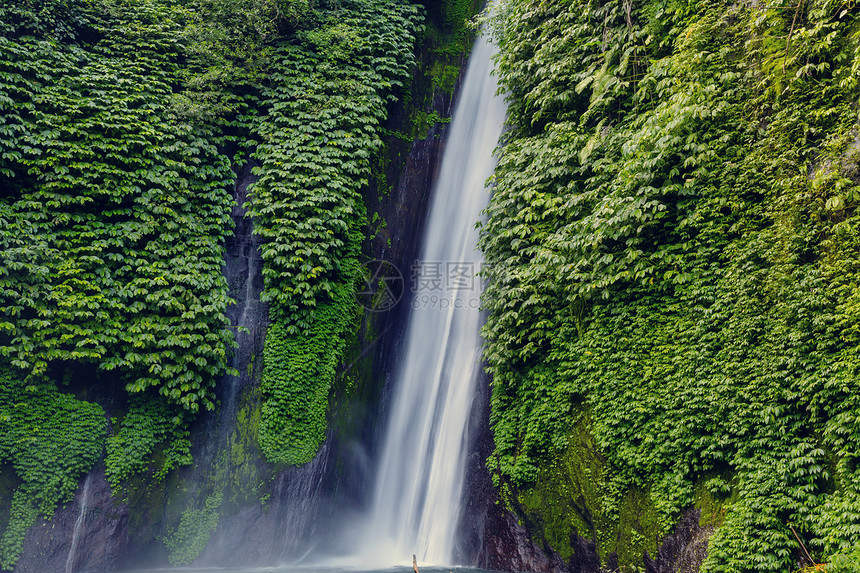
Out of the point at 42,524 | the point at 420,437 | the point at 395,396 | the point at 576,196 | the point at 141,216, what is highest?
the point at 576,196

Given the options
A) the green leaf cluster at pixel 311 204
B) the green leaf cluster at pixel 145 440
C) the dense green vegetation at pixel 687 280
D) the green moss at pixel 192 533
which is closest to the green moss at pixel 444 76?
the green leaf cluster at pixel 311 204

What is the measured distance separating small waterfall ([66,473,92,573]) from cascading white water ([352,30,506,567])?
4.57 metres

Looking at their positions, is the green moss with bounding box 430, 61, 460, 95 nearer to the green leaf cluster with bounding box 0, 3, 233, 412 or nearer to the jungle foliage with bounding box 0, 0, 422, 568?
the jungle foliage with bounding box 0, 0, 422, 568

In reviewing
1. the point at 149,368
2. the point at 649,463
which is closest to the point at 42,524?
the point at 149,368

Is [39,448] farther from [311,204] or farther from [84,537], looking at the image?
[311,204]

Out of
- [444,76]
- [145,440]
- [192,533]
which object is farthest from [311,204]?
[192,533]

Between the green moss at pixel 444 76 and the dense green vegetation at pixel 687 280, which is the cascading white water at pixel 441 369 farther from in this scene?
the dense green vegetation at pixel 687 280

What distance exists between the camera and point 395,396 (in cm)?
1024

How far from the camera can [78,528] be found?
24.0 ft

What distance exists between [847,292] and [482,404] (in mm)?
5625

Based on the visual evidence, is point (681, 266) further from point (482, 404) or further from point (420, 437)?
point (420, 437)

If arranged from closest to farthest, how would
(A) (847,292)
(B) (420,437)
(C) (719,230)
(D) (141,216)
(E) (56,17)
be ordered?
(A) (847,292) → (C) (719,230) → (D) (141,216) → (E) (56,17) → (B) (420,437)

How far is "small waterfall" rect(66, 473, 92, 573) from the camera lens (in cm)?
717

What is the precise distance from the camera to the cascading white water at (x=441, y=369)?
29.0ft
